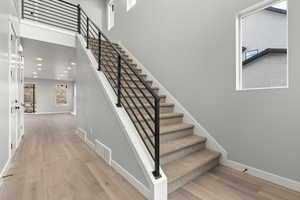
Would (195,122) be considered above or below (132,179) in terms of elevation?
above

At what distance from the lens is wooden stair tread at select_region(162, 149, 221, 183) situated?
1.78 metres

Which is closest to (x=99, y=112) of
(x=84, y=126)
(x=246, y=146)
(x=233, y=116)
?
(x=84, y=126)

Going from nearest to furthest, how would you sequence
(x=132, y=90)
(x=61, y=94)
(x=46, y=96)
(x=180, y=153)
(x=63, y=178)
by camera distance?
(x=63, y=178)
(x=132, y=90)
(x=180, y=153)
(x=46, y=96)
(x=61, y=94)

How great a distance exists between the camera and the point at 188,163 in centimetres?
203

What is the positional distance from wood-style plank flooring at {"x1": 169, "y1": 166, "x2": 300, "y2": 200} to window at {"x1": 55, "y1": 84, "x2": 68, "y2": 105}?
12410 millimetres

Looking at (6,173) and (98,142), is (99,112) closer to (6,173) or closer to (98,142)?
(98,142)

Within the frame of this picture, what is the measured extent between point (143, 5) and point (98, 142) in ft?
12.3

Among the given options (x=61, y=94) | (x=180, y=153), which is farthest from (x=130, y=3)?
(x=61, y=94)

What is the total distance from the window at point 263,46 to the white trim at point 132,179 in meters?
1.88

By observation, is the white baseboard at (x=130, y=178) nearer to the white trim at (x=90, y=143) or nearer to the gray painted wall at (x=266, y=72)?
the white trim at (x=90, y=143)

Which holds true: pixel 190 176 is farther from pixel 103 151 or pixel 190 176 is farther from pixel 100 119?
pixel 100 119

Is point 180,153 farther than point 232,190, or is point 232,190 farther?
point 180,153

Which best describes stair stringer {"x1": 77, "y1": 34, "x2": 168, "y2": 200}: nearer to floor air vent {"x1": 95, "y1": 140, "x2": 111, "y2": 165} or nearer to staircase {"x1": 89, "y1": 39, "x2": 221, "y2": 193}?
staircase {"x1": 89, "y1": 39, "x2": 221, "y2": 193}

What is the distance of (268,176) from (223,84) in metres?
1.35
